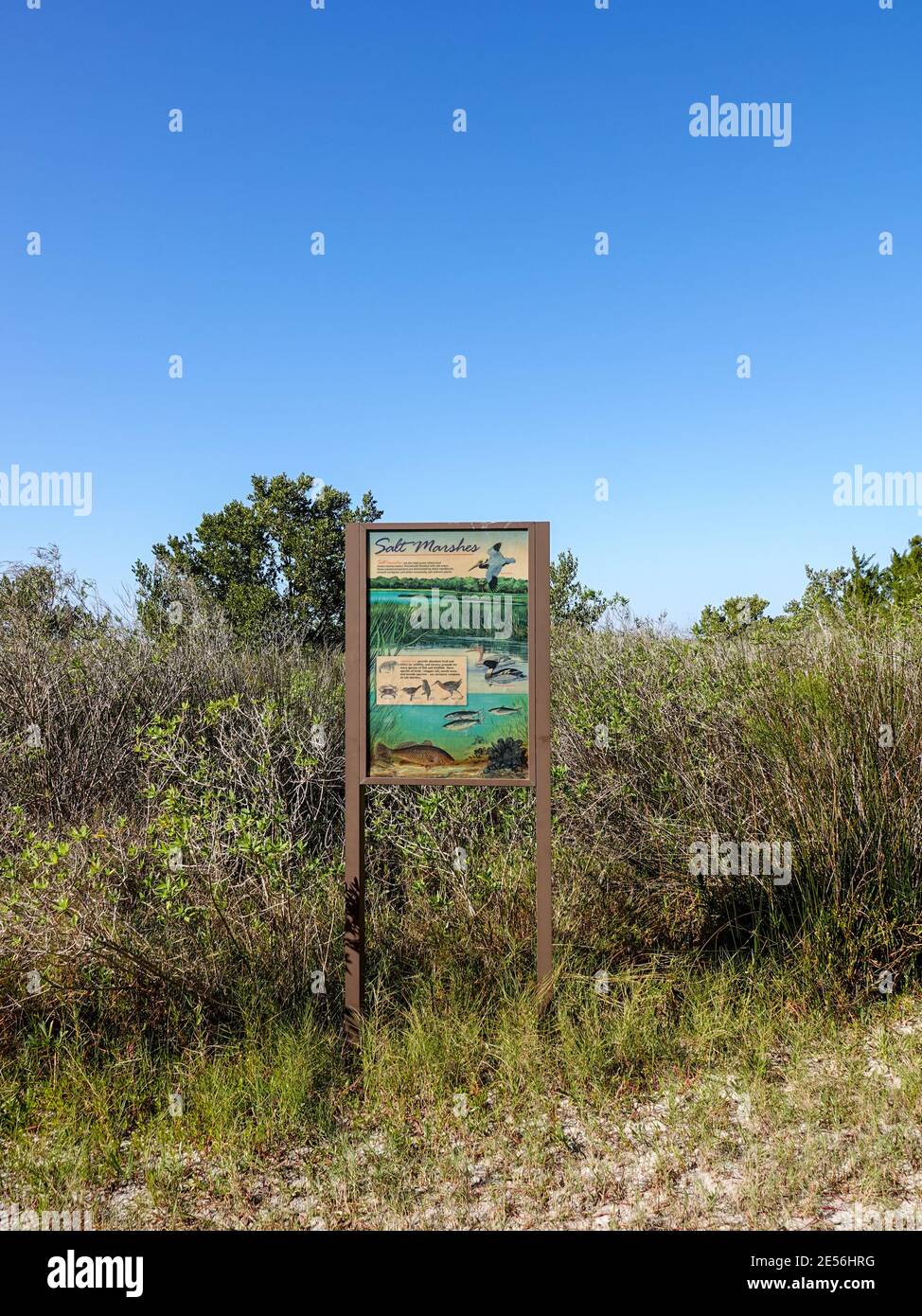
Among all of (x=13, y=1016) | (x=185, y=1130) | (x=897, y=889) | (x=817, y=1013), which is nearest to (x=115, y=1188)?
(x=185, y=1130)

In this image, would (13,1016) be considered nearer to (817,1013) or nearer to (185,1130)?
(185,1130)

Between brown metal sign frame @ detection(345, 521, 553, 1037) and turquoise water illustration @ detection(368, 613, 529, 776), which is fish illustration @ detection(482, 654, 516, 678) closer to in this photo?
turquoise water illustration @ detection(368, 613, 529, 776)

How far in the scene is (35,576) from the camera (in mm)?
9320

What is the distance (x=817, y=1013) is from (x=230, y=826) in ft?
9.47

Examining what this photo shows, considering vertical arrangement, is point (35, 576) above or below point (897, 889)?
above

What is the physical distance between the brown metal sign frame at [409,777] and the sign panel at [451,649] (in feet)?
0.09

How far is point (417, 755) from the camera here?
389 cm

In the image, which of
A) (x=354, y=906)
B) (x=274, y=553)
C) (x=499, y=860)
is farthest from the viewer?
(x=274, y=553)

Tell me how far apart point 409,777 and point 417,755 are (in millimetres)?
112

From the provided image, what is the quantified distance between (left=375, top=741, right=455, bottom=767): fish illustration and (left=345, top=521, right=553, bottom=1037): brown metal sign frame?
79 millimetres

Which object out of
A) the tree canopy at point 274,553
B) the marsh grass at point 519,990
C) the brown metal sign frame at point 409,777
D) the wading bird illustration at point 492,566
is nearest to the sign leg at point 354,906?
the brown metal sign frame at point 409,777

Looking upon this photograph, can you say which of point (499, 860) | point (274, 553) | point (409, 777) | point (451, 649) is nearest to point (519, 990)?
point (499, 860)

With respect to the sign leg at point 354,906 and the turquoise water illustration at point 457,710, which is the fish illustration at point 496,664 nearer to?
the turquoise water illustration at point 457,710

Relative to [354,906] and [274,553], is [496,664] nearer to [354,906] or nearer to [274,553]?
[354,906]
